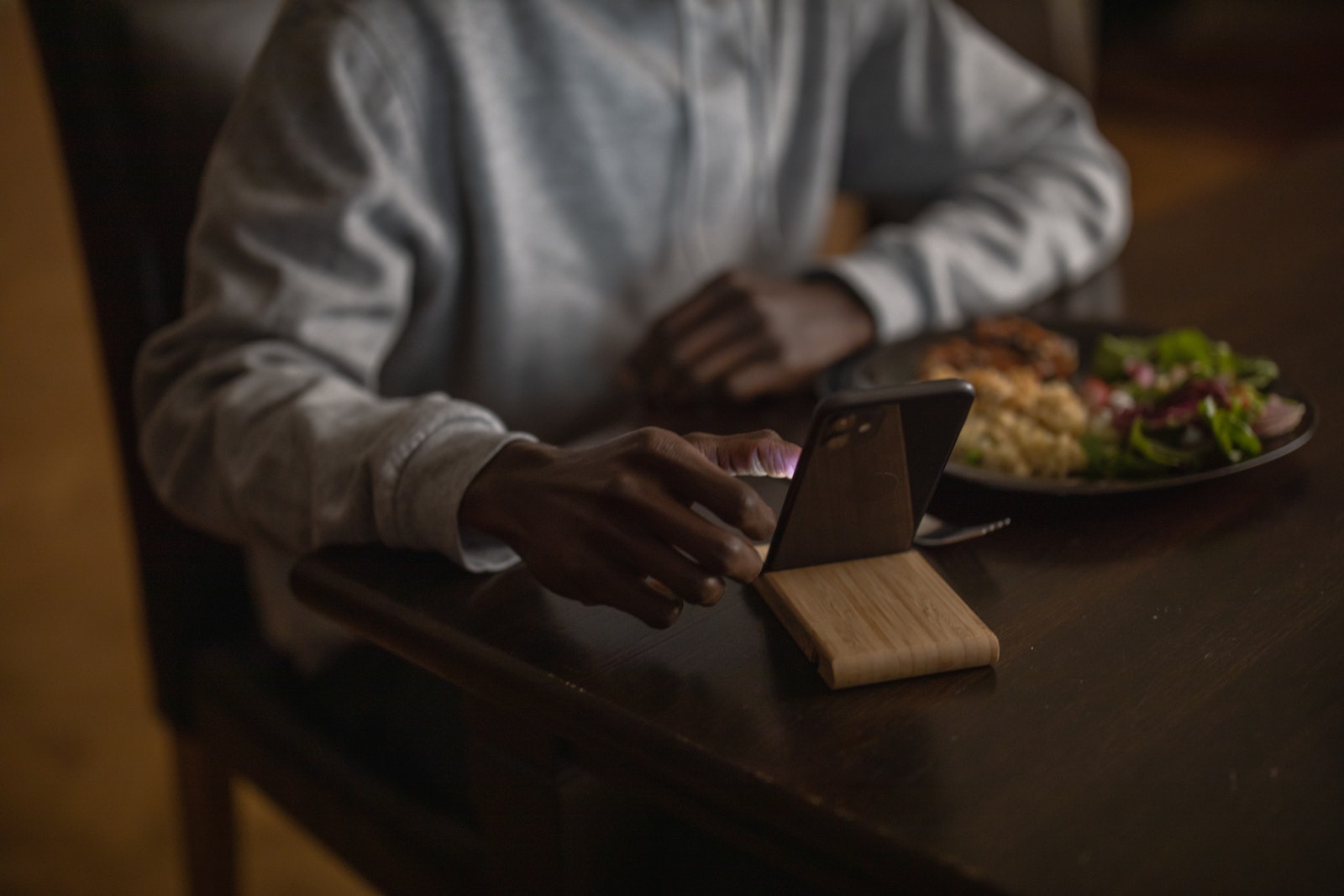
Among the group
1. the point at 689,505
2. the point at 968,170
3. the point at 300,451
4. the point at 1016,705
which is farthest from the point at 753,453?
the point at 968,170

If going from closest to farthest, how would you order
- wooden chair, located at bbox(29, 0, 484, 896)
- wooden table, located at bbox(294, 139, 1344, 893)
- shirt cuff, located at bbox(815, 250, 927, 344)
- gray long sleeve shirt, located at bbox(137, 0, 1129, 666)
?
1. wooden table, located at bbox(294, 139, 1344, 893)
2. gray long sleeve shirt, located at bbox(137, 0, 1129, 666)
3. wooden chair, located at bbox(29, 0, 484, 896)
4. shirt cuff, located at bbox(815, 250, 927, 344)

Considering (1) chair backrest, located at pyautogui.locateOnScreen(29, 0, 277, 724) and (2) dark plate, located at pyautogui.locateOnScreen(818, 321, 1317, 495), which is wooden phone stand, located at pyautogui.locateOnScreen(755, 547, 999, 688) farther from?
(1) chair backrest, located at pyautogui.locateOnScreen(29, 0, 277, 724)

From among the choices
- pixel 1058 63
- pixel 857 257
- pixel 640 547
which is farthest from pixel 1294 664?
pixel 1058 63

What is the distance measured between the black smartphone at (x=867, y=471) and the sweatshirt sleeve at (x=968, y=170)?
40 cm

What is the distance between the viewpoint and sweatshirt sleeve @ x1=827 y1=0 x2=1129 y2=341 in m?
0.92

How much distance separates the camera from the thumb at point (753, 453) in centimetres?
45

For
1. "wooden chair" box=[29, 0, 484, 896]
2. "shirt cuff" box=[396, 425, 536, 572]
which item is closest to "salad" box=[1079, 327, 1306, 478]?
"shirt cuff" box=[396, 425, 536, 572]

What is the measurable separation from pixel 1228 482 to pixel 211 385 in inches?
23.6

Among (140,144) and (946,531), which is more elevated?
(140,144)

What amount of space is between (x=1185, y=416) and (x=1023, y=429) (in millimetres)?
85

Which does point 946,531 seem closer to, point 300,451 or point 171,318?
point 300,451

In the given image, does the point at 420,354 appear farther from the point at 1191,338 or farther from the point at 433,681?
the point at 1191,338

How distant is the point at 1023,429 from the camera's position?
614 millimetres

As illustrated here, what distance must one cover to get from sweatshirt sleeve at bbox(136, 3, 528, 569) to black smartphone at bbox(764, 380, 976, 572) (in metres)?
0.19
